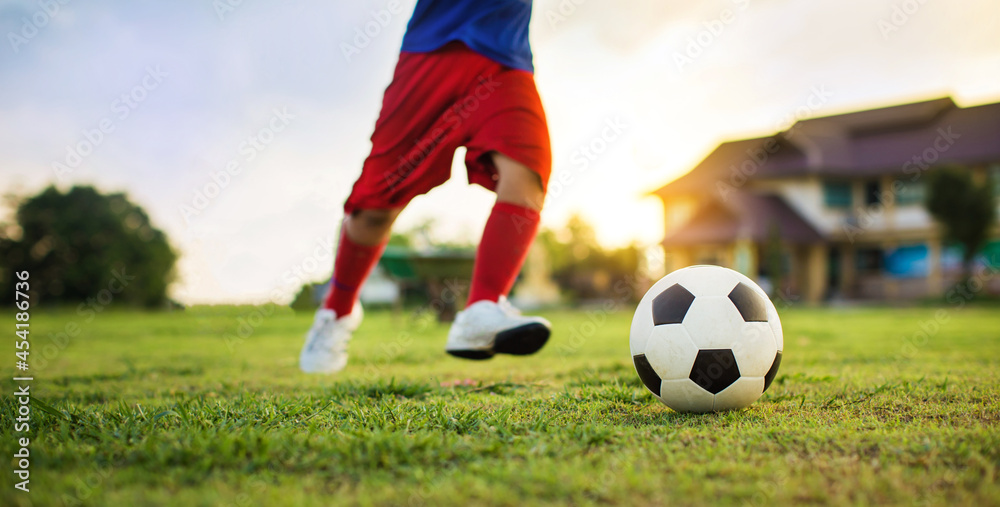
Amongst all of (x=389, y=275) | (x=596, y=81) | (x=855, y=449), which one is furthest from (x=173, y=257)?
(x=855, y=449)

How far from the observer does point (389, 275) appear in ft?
36.1

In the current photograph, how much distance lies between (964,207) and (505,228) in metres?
20.6

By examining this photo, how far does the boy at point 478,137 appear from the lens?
2629mm

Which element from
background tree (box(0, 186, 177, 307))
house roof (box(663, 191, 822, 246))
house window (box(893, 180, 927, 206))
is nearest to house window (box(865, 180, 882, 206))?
house window (box(893, 180, 927, 206))

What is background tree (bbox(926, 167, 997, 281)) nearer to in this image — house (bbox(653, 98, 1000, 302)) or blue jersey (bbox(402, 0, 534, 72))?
house (bbox(653, 98, 1000, 302))

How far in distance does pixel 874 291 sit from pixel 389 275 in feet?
59.9

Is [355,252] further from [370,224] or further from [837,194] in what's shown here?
[837,194]

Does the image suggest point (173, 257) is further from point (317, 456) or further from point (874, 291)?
point (317, 456)

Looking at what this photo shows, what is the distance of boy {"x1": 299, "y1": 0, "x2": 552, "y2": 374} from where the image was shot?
263 centimetres

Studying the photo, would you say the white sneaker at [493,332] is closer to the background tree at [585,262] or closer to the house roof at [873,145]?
the background tree at [585,262]

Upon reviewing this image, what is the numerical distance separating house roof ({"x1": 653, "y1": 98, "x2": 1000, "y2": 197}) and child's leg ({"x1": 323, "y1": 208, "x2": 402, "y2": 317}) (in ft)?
72.1

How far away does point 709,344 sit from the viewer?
6.48 ft

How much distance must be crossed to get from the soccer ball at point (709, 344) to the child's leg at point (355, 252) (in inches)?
57.9

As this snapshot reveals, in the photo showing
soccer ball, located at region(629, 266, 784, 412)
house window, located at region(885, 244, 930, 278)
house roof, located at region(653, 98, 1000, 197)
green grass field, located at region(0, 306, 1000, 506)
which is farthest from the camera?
house window, located at region(885, 244, 930, 278)
